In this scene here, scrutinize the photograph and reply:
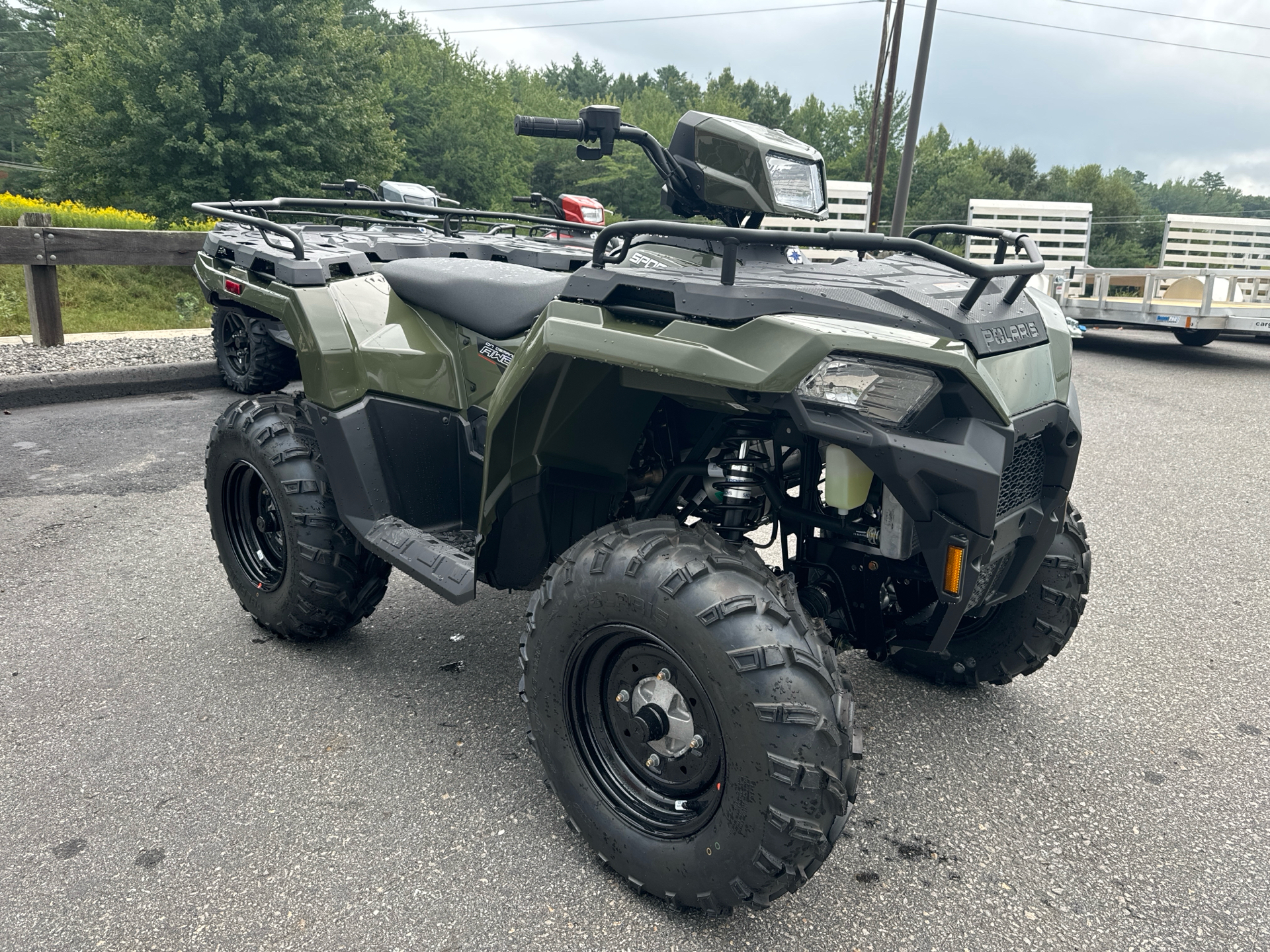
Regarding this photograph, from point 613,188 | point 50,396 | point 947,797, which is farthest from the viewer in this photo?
point 613,188

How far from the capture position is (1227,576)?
4.15 meters

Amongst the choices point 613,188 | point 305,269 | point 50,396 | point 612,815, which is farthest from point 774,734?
point 613,188

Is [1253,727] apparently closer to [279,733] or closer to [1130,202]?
[279,733]

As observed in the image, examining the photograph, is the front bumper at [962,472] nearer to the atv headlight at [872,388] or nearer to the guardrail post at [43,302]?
the atv headlight at [872,388]

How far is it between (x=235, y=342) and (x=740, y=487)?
19.7 ft

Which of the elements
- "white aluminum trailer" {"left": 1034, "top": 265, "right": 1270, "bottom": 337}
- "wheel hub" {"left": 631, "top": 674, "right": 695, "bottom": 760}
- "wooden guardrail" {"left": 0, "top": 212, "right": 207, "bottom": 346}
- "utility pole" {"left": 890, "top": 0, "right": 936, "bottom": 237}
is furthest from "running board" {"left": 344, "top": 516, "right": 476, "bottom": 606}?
"utility pole" {"left": 890, "top": 0, "right": 936, "bottom": 237}

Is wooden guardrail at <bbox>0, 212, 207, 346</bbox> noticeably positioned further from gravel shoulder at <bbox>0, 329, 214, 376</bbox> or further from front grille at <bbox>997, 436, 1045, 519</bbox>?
front grille at <bbox>997, 436, 1045, 519</bbox>

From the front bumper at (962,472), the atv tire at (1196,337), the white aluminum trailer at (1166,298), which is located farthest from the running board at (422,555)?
the atv tire at (1196,337)

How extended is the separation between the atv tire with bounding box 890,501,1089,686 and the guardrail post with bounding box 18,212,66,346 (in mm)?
8179

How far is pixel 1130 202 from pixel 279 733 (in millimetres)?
68290

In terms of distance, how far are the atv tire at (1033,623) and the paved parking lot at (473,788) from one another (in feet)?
0.58

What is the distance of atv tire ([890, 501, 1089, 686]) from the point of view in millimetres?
2688

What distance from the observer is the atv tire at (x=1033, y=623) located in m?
2.69

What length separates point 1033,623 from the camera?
273 centimetres
